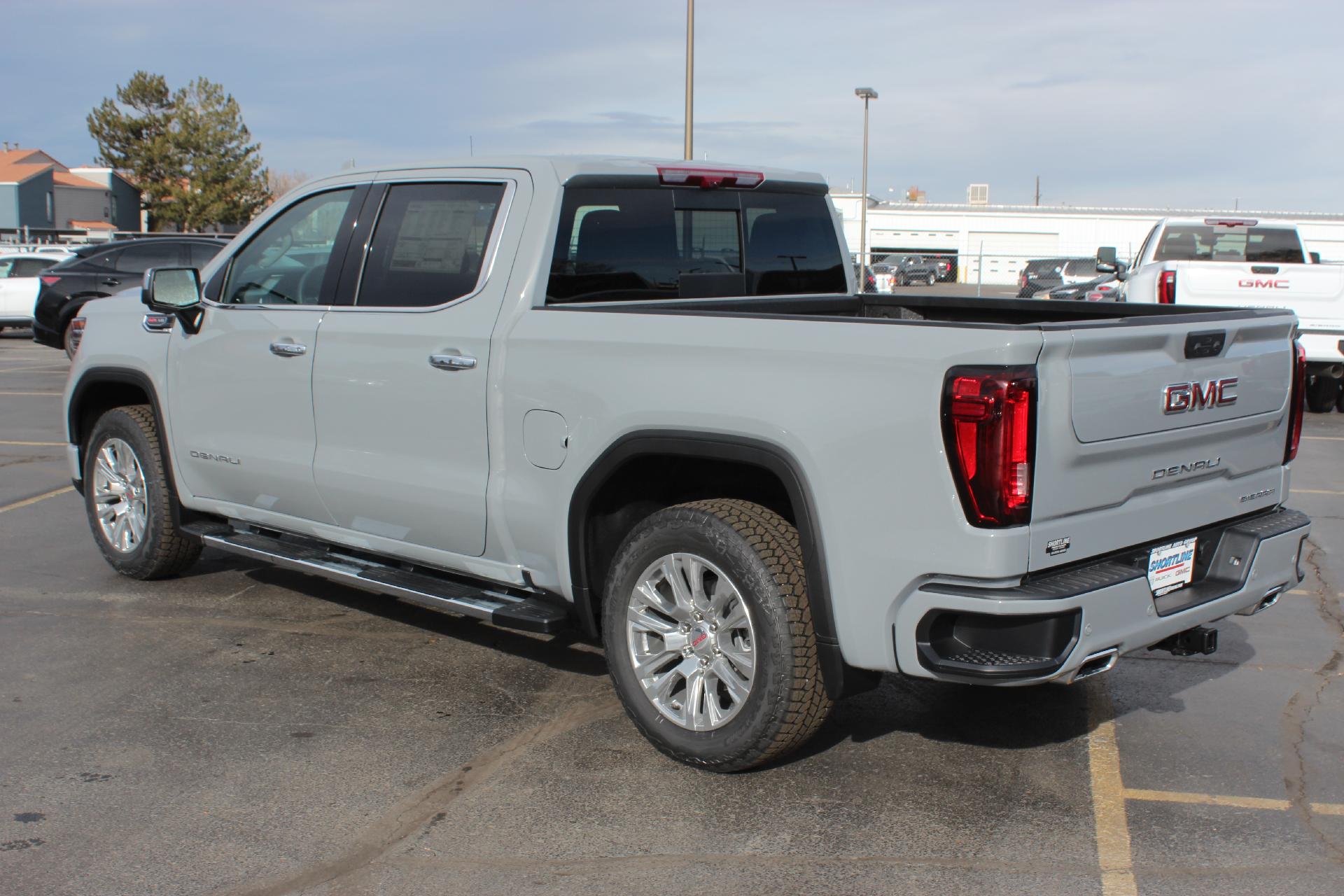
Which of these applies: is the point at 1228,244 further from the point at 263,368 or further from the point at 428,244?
the point at 263,368

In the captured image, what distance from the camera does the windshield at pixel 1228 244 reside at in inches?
617

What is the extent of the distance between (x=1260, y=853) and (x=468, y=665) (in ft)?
9.77

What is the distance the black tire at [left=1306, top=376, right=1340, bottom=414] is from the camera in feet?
45.9

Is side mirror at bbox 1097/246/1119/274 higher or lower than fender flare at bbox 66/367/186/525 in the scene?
higher

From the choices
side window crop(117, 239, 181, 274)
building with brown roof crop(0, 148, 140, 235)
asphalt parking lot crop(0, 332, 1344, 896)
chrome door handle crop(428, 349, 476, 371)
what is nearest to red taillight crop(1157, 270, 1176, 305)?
asphalt parking lot crop(0, 332, 1344, 896)

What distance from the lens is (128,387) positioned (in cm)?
657

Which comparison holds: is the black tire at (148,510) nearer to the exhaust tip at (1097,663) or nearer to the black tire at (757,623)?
the black tire at (757,623)

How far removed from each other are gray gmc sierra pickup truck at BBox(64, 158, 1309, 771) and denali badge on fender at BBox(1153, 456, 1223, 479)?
2 centimetres

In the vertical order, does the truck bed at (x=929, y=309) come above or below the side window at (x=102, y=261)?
below

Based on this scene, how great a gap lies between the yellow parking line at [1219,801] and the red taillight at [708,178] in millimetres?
2722

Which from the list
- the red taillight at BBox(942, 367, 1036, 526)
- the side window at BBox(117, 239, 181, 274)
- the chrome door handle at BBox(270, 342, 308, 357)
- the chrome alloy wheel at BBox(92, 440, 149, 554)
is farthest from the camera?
the side window at BBox(117, 239, 181, 274)

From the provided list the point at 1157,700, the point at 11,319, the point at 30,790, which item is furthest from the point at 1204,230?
the point at 11,319

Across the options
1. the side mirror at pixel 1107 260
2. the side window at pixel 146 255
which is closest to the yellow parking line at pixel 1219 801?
the side mirror at pixel 1107 260

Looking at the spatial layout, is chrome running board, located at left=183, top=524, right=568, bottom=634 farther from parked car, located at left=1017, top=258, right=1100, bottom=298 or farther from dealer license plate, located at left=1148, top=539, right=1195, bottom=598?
parked car, located at left=1017, top=258, right=1100, bottom=298
